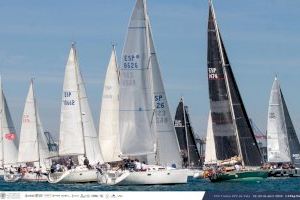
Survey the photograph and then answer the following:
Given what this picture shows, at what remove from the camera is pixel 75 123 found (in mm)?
71562

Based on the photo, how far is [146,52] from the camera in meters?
55.5

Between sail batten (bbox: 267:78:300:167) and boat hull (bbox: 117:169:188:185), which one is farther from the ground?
sail batten (bbox: 267:78:300:167)

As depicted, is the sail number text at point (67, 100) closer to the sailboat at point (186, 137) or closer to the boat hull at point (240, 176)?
the boat hull at point (240, 176)

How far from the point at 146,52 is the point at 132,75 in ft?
5.80

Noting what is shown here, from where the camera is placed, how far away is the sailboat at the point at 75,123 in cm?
7069

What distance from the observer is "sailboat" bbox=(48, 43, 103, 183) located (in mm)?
70688

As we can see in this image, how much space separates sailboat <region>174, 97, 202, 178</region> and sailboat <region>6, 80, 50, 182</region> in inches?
742

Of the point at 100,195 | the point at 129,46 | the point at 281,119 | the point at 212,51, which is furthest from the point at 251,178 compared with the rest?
the point at 100,195

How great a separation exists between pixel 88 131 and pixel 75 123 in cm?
147

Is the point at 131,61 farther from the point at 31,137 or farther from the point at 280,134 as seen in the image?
the point at 280,134

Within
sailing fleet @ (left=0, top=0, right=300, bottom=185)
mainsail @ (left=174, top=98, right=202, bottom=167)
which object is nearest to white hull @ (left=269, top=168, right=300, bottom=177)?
sailing fleet @ (left=0, top=0, right=300, bottom=185)

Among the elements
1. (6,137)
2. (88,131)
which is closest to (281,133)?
(88,131)

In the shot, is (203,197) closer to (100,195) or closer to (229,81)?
(100,195)

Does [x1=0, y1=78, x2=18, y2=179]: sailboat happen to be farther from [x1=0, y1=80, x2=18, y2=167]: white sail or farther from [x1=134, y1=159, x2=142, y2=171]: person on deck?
[x1=134, y1=159, x2=142, y2=171]: person on deck
